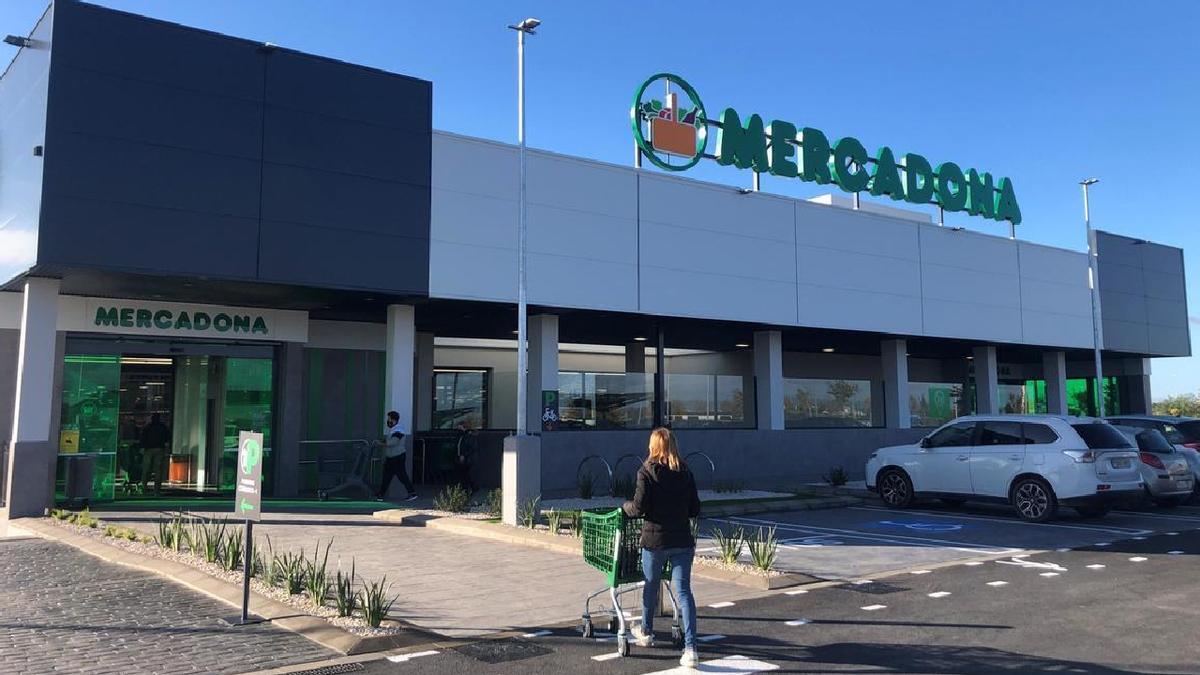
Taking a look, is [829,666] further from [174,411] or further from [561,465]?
[174,411]

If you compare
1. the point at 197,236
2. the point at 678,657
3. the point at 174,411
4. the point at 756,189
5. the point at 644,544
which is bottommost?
the point at 678,657

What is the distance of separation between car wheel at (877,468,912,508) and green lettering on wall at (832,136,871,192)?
8.67 metres

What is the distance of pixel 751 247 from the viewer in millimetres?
21391

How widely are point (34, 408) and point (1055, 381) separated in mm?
30288

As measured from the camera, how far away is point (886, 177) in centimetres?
2380

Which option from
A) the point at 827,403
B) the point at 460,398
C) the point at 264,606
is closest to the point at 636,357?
the point at 460,398

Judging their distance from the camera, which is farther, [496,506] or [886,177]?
[886,177]

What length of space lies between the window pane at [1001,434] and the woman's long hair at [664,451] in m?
10.4

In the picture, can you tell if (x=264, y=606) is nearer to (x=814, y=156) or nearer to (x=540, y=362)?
(x=540, y=362)

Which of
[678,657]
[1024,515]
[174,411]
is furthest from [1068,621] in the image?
[174,411]

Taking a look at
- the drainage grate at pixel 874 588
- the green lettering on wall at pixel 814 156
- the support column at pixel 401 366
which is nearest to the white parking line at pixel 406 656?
the drainage grate at pixel 874 588

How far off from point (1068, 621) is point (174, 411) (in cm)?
1768

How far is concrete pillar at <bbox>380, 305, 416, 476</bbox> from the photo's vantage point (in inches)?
680

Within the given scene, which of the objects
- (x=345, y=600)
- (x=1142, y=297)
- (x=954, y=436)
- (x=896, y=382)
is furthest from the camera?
(x=1142, y=297)
